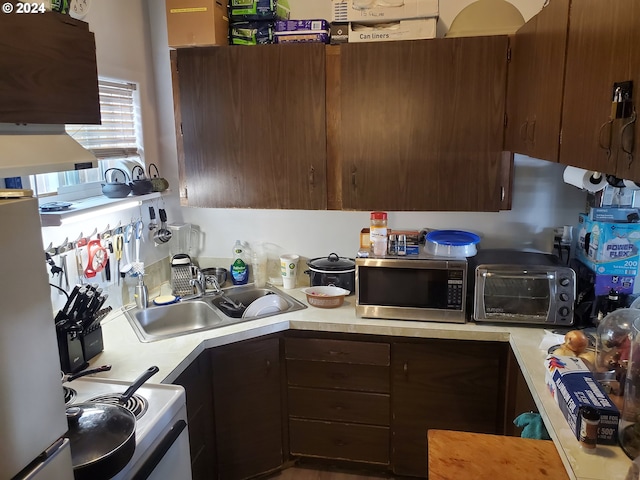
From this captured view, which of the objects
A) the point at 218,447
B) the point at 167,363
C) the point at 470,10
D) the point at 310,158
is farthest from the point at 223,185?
the point at 470,10

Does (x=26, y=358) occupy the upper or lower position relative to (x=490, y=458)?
upper

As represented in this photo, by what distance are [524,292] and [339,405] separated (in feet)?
3.22

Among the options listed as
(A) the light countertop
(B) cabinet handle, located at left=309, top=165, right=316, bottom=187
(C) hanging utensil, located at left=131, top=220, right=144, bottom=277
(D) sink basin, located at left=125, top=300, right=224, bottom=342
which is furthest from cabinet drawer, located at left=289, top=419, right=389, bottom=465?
(B) cabinet handle, located at left=309, top=165, right=316, bottom=187

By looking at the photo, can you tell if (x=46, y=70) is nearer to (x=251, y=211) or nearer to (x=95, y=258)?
(x=95, y=258)

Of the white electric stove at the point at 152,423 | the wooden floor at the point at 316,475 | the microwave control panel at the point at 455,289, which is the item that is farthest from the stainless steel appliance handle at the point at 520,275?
the white electric stove at the point at 152,423

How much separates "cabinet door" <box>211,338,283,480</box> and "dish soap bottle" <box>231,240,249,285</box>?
58 centimetres

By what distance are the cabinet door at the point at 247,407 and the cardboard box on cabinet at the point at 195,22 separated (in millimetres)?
1388

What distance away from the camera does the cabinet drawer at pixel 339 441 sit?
2.42 metres

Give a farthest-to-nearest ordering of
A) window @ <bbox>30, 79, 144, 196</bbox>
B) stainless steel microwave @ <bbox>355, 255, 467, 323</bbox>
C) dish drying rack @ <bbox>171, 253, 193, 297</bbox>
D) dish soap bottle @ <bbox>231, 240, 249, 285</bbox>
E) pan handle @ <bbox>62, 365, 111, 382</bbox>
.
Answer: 1. dish soap bottle @ <bbox>231, 240, 249, 285</bbox>
2. dish drying rack @ <bbox>171, 253, 193, 297</bbox>
3. stainless steel microwave @ <bbox>355, 255, 467, 323</bbox>
4. window @ <bbox>30, 79, 144, 196</bbox>
5. pan handle @ <bbox>62, 365, 111, 382</bbox>

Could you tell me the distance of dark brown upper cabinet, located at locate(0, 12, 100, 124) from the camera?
1176 millimetres

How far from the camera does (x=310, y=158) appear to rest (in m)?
2.42

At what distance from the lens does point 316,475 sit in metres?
2.55

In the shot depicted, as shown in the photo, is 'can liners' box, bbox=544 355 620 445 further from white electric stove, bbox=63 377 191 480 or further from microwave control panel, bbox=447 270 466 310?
white electric stove, bbox=63 377 191 480

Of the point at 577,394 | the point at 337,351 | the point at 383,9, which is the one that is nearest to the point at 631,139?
the point at 577,394
